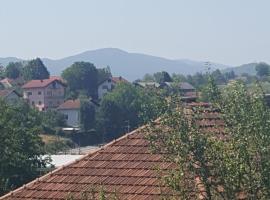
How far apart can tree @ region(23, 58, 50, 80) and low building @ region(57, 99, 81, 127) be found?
3800 cm

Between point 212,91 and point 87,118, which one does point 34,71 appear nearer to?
point 87,118

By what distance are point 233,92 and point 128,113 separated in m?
83.0

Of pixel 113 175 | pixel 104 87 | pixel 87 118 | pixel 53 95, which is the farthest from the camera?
pixel 104 87

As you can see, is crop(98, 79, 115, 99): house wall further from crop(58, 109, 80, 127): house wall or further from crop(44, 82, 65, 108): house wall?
crop(58, 109, 80, 127): house wall

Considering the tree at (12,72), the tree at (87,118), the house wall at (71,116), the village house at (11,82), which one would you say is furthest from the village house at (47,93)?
the tree at (87,118)

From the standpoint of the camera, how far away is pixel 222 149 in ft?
23.8

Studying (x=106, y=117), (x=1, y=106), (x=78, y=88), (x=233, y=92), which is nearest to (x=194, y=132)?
(x=233, y=92)

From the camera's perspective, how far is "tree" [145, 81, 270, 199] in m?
7.04

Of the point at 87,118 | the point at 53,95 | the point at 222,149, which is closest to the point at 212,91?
the point at 222,149

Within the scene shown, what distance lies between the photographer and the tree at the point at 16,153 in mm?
23000

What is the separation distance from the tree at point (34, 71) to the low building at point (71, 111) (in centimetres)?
3800

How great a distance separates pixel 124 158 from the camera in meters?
11.5

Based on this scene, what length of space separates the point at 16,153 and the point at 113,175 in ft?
43.8

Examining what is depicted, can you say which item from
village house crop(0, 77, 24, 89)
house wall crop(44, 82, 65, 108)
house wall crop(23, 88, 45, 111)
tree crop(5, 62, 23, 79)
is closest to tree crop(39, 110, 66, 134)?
house wall crop(44, 82, 65, 108)
